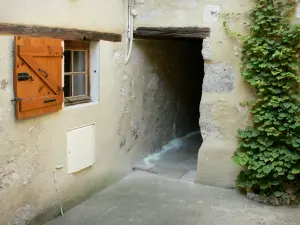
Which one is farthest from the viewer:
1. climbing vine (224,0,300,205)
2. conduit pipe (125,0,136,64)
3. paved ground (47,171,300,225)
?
conduit pipe (125,0,136,64)

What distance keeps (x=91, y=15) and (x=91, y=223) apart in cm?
217

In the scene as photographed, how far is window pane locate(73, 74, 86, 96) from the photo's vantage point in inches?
174

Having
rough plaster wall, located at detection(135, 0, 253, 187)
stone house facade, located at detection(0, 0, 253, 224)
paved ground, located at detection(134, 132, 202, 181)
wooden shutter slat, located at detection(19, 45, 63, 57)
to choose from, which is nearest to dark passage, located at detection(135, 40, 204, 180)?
paved ground, located at detection(134, 132, 202, 181)

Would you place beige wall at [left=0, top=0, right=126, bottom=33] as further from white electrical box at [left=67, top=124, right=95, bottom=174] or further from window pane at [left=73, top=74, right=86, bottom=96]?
white electrical box at [left=67, top=124, right=95, bottom=174]

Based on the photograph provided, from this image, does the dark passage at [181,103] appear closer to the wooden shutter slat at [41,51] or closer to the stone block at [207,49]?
the stone block at [207,49]

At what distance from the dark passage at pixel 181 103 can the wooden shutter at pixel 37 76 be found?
1.75m

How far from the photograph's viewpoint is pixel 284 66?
14.1 ft

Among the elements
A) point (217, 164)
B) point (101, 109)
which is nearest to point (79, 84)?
point (101, 109)

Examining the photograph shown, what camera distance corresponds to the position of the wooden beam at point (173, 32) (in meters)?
4.73

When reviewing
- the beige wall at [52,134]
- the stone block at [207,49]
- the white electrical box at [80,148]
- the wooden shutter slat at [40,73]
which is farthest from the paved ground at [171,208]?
the stone block at [207,49]

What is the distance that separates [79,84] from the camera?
4473 millimetres

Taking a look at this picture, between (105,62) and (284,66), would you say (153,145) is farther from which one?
(284,66)

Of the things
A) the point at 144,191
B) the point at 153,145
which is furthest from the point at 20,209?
the point at 153,145

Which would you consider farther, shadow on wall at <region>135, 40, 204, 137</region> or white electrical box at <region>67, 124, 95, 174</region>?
shadow on wall at <region>135, 40, 204, 137</region>
